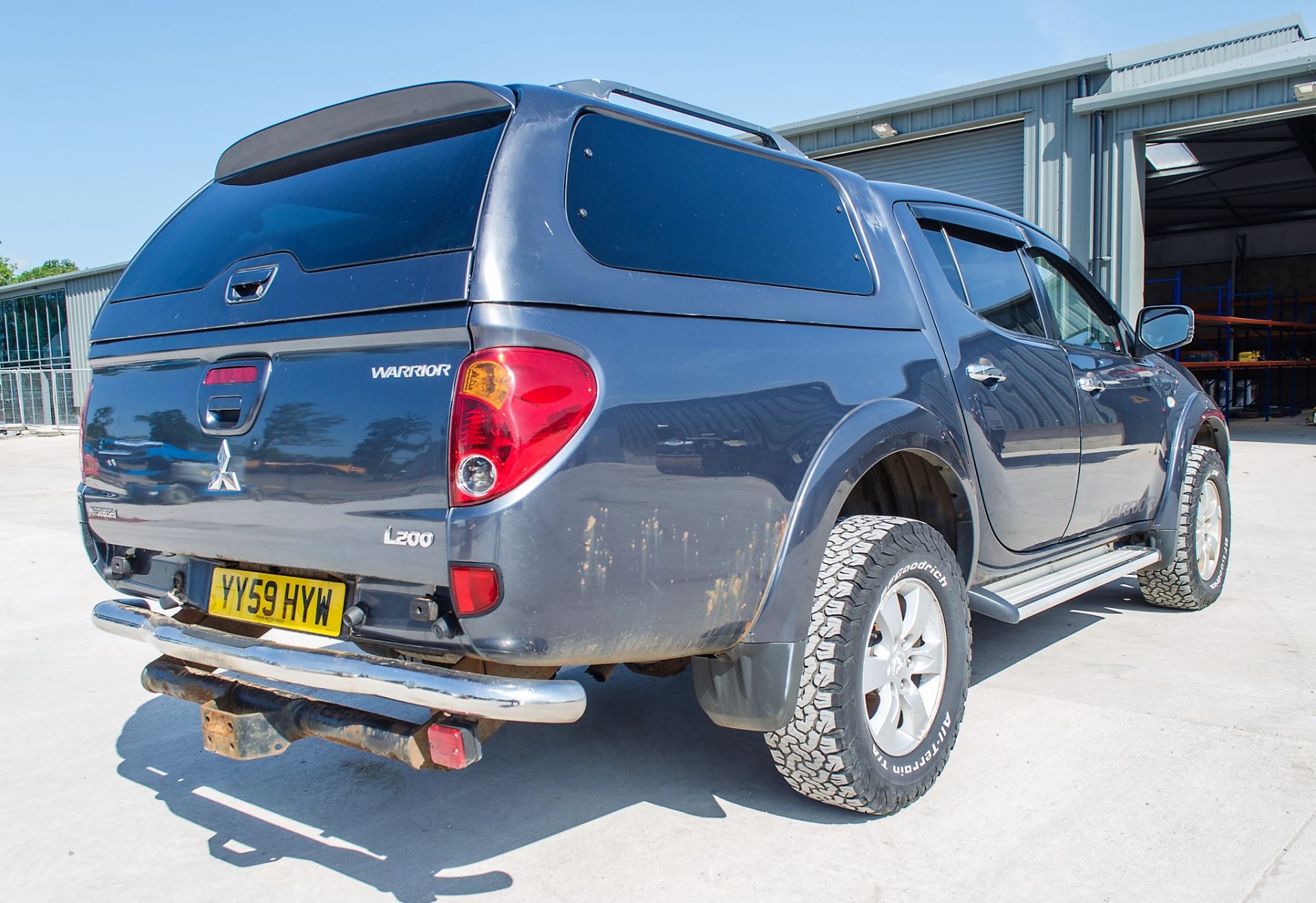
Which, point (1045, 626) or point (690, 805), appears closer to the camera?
point (690, 805)

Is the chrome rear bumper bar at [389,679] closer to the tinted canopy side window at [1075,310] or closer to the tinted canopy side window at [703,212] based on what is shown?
the tinted canopy side window at [703,212]

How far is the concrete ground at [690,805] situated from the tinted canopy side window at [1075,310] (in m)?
1.39

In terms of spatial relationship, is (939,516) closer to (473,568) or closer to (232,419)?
(473,568)

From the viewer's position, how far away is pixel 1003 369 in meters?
3.61

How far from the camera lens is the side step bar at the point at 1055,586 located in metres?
3.36

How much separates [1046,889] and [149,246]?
308 cm

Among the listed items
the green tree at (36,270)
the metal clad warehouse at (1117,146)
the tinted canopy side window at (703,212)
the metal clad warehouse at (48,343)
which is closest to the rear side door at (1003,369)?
the tinted canopy side window at (703,212)

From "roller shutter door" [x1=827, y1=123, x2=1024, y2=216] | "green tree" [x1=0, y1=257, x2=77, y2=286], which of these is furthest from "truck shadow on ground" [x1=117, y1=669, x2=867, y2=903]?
"green tree" [x1=0, y1=257, x2=77, y2=286]

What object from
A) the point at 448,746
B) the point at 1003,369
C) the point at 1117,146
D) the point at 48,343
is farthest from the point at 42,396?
the point at 448,746

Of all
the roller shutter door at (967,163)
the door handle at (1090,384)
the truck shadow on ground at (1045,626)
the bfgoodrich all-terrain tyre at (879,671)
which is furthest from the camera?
the roller shutter door at (967,163)

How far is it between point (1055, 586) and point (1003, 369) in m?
0.83

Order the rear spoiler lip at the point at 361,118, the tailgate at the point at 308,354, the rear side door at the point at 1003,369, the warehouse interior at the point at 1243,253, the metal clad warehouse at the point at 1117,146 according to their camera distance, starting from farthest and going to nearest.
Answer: the warehouse interior at the point at 1243,253, the metal clad warehouse at the point at 1117,146, the rear side door at the point at 1003,369, the rear spoiler lip at the point at 361,118, the tailgate at the point at 308,354

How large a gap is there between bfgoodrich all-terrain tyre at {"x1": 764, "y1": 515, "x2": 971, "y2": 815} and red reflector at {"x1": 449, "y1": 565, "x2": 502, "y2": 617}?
0.93 meters

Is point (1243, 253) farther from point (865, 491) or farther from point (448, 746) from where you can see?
point (448, 746)
